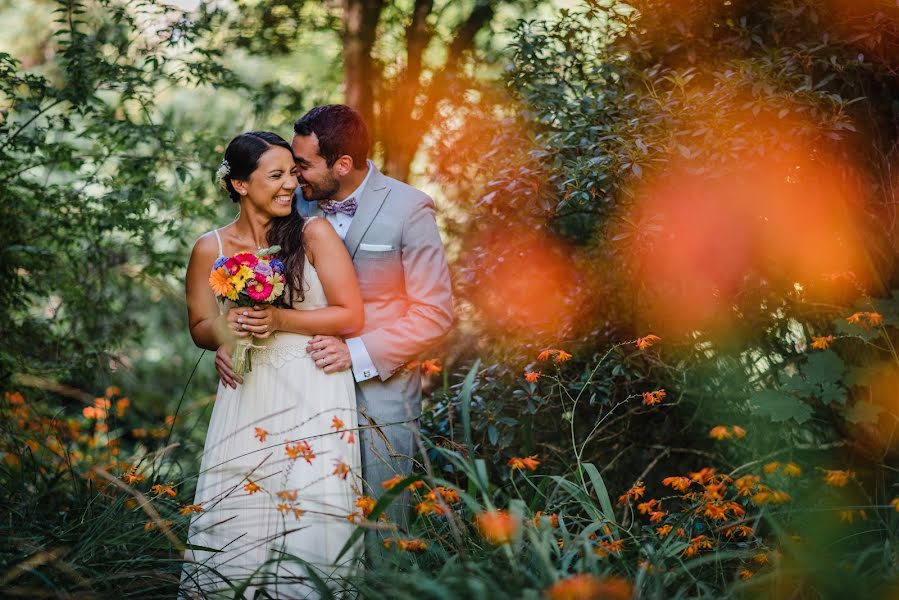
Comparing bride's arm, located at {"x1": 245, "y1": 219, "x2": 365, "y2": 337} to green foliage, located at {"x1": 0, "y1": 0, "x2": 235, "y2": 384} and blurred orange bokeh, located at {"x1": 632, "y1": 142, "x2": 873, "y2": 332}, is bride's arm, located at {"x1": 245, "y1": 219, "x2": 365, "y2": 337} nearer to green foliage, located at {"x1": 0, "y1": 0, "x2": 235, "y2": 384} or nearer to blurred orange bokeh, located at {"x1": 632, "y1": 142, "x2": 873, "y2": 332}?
blurred orange bokeh, located at {"x1": 632, "y1": 142, "x2": 873, "y2": 332}

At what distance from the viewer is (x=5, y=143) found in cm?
433

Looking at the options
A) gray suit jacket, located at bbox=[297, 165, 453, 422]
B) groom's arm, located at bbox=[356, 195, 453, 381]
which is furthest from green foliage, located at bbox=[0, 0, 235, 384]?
groom's arm, located at bbox=[356, 195, 453, 381]

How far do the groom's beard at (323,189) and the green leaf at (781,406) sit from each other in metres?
1.98

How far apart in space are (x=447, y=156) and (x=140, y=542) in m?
3.03

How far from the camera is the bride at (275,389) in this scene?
3100 mm

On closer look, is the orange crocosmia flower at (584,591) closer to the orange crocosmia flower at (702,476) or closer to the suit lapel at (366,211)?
the orange crocosmia flower at (702,476)

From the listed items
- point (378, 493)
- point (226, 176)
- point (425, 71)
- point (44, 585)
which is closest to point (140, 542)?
point (44, 585)

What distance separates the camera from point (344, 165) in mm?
3705

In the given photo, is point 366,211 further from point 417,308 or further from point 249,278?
point 249,278

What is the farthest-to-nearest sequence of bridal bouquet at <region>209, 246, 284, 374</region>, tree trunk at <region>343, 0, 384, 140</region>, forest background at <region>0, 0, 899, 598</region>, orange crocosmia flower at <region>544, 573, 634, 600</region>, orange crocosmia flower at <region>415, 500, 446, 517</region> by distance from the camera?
1. tree trunk at <region>343, 0, 384, 140</region>
2. bridal bouquet at <region>209, 246, 284, 374</region>
3. forest background at <region>0, 0, 899, 598</region>
4. orange crocosmia flower at <region>415, 500, 446, 517</region>
5. orange crocosmia flower at <region>544, 573, 634, 600</region>

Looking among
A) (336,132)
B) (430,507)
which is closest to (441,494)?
(430,507)

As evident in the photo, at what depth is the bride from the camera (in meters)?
3.10

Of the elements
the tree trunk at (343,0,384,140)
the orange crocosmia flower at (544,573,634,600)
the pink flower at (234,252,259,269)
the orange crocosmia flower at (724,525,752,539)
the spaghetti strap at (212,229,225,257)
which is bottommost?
the orange crocosmia flower at (724,525,752,539)

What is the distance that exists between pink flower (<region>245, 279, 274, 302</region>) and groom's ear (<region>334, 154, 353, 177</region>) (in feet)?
2.70
